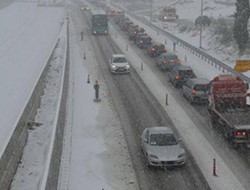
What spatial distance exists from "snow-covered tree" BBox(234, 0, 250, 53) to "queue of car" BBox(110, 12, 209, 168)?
25.5ft

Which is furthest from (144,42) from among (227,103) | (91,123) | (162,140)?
(162,140)

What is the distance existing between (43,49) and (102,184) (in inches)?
2041

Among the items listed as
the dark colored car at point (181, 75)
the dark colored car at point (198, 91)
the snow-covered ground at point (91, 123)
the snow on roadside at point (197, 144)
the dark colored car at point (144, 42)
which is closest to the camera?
the snow on roadside at point (197, 144)

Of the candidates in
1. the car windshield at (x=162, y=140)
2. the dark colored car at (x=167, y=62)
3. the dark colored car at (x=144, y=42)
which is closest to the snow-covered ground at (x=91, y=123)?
the dark colored car at (x=167, y=62)

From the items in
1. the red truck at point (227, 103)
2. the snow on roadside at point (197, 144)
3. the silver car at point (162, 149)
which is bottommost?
the snow on roadside at point (197, 144)

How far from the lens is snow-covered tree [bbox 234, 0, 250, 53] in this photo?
49.1 m

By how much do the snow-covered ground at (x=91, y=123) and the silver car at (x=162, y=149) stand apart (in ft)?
3.39

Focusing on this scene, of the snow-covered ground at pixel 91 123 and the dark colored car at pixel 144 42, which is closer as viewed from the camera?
the snow-covered ground at pixel 91 123

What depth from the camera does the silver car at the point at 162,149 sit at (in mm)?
20453

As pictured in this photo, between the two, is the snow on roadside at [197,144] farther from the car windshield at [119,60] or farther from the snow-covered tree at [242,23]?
the snow-covered tree at [242,23]

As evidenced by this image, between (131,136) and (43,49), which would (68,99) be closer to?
(131,136)

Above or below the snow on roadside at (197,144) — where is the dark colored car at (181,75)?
above

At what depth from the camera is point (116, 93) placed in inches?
1383

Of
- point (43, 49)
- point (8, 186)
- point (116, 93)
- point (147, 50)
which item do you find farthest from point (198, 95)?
point (43, 49)
